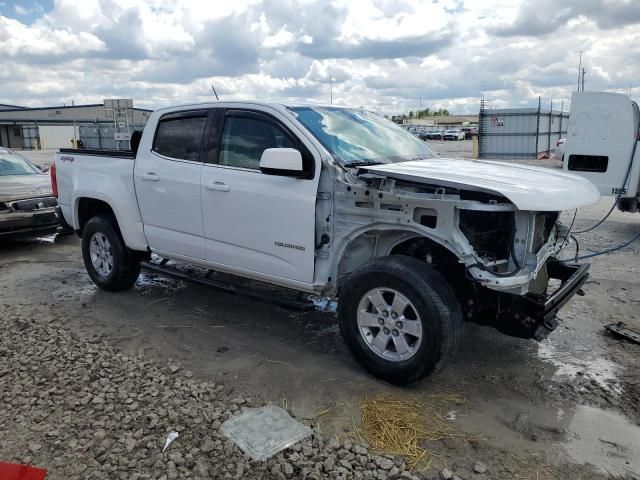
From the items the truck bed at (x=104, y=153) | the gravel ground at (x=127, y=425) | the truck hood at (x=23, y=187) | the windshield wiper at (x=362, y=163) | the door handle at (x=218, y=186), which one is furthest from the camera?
the truck hood at (x=23, y=187)

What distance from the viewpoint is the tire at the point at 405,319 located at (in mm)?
3588

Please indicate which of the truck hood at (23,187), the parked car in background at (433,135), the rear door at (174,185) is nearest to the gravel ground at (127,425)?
the rear door at (174,185)

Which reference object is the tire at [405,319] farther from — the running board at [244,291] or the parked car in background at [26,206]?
the parked car in background at [26,206]

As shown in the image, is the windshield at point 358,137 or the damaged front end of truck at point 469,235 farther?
the windshield at point 358,137

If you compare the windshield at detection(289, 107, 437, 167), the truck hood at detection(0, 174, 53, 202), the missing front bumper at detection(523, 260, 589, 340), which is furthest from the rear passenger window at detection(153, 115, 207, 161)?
the truck hood at detection(0, 174, 53, 202)

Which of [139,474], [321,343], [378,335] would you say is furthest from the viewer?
[321,343]

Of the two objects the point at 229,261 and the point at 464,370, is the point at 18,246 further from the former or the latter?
the point at 464,370

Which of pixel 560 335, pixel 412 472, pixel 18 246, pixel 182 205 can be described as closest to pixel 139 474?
pixel 412 472

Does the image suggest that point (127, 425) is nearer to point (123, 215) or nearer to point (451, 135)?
point (123, 215)

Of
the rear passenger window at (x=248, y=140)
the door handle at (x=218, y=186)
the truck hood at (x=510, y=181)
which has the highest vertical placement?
the rear passenger window at (x=248, y=140)

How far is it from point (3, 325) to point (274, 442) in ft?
11.0

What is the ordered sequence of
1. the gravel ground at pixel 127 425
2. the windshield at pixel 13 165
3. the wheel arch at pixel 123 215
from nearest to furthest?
the gravel ground at pixel 127 425
the wheel arch at pixel 123 215
the windshield at pixel 13 165

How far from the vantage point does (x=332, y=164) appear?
13.4 ft

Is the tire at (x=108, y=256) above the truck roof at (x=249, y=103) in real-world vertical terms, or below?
below
